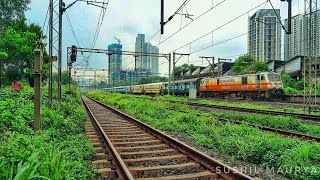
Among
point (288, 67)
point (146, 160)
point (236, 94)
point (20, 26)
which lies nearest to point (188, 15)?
point (146, 160)

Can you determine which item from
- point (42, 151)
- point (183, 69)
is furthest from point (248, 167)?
point (183, 69)

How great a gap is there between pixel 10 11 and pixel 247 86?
35508 millimetres

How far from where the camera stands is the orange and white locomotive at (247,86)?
29938mm

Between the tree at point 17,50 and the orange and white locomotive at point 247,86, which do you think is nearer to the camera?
the orange and white locomotive at point 247,86

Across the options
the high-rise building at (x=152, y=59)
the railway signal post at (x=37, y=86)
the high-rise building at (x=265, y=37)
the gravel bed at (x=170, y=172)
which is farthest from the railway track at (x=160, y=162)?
the high-rise building at (x=152, y=59)

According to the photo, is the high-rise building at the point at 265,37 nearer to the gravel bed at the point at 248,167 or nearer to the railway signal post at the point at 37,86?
the gravel bed at the point at 248,167

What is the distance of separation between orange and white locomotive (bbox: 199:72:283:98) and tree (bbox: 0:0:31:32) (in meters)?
29.8

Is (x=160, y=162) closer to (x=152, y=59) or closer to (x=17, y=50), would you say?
(x=17, y=50)

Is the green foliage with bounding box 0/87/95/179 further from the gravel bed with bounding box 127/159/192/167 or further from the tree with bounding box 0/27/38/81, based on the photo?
the tree with bounding box 0/27/38/81

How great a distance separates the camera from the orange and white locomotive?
29.9m

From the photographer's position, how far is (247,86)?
3272 cm

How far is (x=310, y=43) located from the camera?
1619 cm

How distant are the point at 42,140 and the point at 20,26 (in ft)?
132

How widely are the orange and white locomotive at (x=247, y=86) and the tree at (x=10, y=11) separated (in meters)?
29.8
